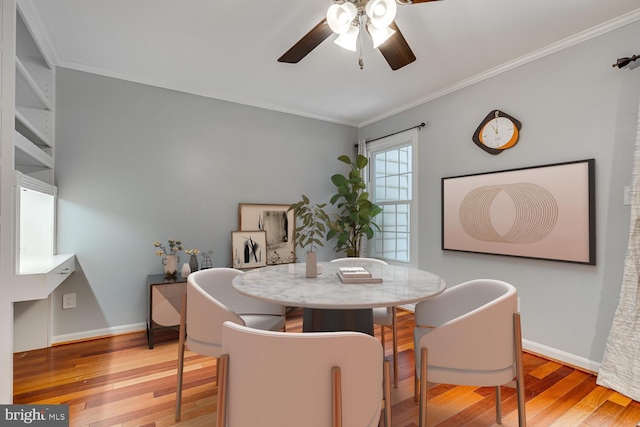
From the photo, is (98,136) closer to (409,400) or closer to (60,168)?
(60,168)

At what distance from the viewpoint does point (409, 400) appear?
1.93 m

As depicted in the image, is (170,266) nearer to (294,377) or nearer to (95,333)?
(95,333)

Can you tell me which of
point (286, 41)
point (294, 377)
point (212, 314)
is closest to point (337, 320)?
point (212, 314)

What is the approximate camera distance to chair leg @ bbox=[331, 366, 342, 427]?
87 cm

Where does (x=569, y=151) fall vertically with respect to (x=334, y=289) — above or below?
above

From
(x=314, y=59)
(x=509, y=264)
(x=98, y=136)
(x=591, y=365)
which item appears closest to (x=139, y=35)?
(x=98, y=136)

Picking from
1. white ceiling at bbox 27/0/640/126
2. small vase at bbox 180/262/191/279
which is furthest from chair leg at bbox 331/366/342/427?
small vase at bbox 180/262/191/279

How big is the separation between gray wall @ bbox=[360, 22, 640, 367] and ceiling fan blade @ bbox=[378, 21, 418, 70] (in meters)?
1.39

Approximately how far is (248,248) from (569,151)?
123 inches

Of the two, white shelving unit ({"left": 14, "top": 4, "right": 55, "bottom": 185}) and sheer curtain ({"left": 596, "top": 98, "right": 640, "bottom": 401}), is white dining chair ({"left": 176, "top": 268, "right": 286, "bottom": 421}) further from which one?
sheer curtain ({"left": 596, "top": 98, "right": 640, "bottom": 401})

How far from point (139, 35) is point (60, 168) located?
139 cm

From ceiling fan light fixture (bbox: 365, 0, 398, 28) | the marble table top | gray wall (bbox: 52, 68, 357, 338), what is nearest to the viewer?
the marble table top

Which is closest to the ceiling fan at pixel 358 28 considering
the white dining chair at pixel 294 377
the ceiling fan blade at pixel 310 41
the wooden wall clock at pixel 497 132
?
the ceiling fan blade at pixel 310 41

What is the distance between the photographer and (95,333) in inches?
113
